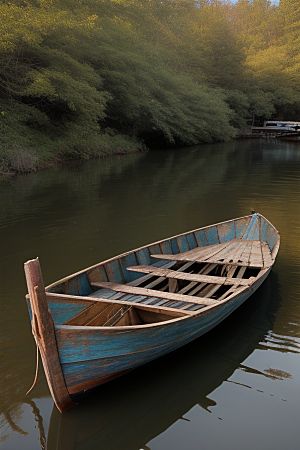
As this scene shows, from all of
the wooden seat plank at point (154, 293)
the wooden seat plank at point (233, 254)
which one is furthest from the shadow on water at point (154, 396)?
the wooden seat plank at point (233, 254)

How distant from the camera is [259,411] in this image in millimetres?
3789

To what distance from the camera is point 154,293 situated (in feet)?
16.1

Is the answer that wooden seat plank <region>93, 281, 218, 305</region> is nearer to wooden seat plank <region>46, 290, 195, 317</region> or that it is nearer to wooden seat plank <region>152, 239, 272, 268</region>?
wooden seat plank <region>46, 290, 195, 317</region>

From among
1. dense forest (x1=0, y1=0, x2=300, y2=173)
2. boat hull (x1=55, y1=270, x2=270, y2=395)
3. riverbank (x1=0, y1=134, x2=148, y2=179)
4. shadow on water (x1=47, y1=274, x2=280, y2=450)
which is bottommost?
shadow on water (x1=47, y1=274, x2=280, y2=450)

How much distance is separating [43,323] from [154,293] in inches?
70.3

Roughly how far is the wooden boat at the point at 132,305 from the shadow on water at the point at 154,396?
225mm

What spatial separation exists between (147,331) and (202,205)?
28.0ft

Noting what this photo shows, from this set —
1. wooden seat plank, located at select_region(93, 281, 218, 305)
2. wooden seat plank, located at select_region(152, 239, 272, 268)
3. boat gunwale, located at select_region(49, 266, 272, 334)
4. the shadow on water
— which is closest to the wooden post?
boat gunwale, located at select_region(49, 266, 272, 334)

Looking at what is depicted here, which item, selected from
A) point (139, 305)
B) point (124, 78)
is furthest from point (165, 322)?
point (124, 78)

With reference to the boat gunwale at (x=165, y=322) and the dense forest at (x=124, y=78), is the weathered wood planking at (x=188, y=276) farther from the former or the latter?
the dense forest at (x=124, y=78)

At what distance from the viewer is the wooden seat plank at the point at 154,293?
471 cm

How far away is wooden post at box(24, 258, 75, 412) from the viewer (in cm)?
335

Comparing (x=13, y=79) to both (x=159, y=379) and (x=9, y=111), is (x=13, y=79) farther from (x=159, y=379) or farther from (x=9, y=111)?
(x=159, y=379)

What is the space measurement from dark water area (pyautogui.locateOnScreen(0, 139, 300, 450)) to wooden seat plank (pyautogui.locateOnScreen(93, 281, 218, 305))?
0.55m
